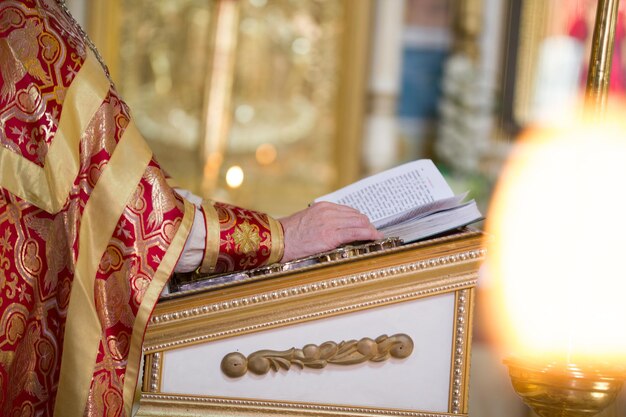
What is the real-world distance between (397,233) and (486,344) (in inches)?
92.8

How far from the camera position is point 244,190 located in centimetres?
589

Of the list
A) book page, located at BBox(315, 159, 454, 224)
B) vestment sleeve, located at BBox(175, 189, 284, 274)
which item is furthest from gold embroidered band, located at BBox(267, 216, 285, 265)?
book page, located at BBox(315, 159, 454, 224)

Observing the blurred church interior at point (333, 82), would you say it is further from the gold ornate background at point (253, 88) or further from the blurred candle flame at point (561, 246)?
the blurred candle flame at point (561, 246)

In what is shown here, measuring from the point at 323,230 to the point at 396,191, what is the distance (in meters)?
0.22

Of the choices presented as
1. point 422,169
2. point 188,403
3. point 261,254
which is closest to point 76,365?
point 188,403

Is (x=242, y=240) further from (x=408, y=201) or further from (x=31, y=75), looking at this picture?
(x=31, y=75)

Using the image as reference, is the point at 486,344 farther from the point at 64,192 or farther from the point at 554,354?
the point at 64,192

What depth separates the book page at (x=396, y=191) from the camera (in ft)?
6.46

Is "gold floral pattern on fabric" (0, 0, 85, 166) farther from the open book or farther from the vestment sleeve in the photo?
the open book

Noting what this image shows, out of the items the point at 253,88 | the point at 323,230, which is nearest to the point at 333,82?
the point at 253,88

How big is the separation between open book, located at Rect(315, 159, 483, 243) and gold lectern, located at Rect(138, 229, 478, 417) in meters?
0.09

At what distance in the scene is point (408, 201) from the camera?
6.48ft

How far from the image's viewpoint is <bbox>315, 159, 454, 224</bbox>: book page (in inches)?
77.5

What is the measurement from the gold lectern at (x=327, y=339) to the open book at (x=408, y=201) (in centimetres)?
9
